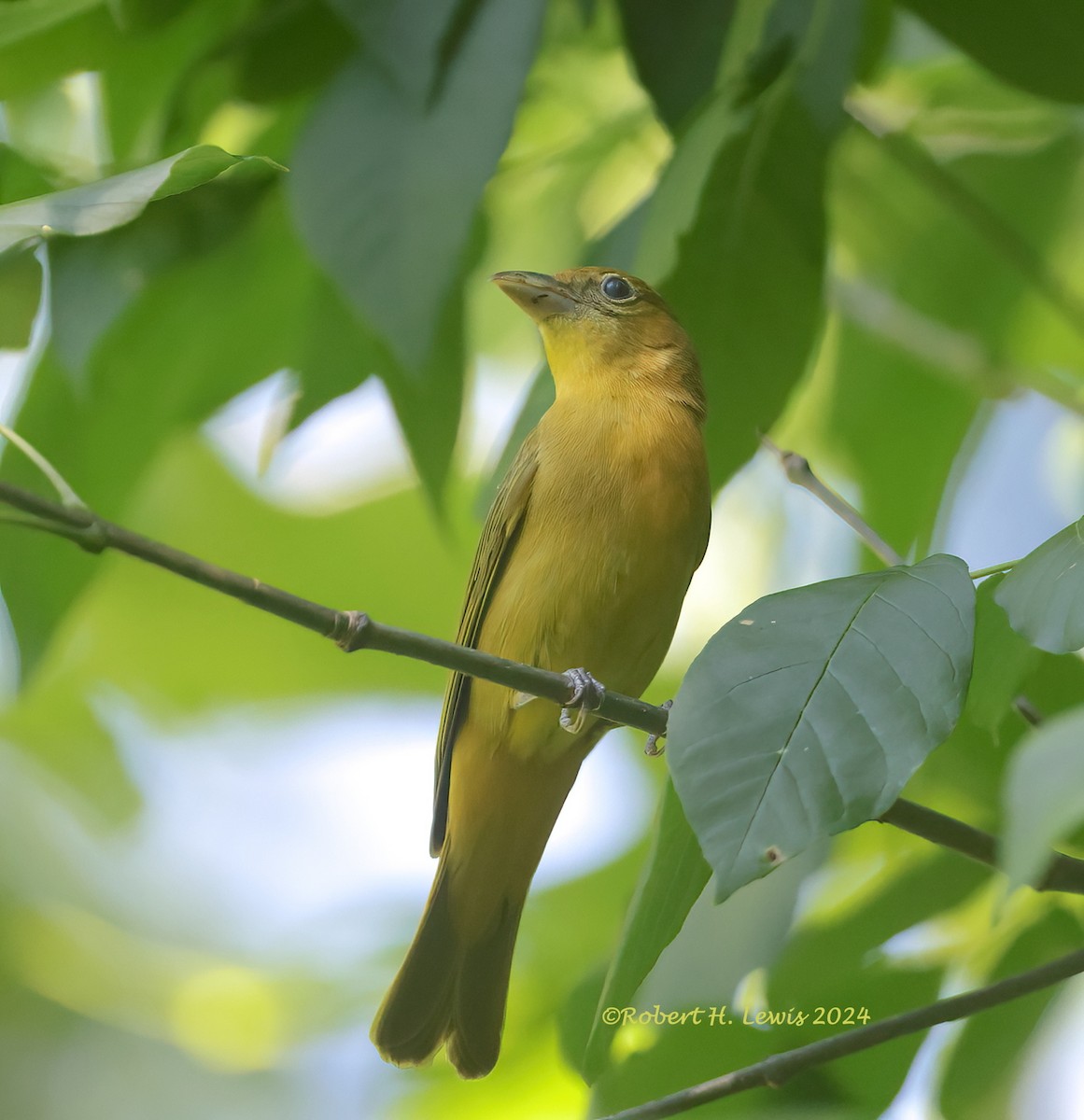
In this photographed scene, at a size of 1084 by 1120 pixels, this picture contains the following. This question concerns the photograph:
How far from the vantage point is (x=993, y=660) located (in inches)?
72.6

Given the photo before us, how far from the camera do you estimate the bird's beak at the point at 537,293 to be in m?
3.39

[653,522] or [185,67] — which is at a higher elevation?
[185,67]

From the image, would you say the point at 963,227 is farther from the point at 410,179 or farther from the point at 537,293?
the point at 410,179

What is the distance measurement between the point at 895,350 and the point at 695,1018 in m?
1.67

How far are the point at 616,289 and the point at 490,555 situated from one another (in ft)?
2.57

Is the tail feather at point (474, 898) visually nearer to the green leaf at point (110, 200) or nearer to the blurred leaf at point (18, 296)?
the blurred leaf at point (18, 296)

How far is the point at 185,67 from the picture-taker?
2811mm

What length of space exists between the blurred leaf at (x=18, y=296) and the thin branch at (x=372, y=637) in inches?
42.5

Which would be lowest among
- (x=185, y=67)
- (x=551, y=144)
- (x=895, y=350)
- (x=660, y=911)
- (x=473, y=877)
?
(x=660, y=911)

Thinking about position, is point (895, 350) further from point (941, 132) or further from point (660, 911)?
point (660, 911)

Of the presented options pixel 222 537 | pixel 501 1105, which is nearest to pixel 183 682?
pixel 222 537

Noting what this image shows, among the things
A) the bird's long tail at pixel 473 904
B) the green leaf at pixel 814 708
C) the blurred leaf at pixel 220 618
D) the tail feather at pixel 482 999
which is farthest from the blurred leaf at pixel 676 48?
the tail feather at pixel 482 999

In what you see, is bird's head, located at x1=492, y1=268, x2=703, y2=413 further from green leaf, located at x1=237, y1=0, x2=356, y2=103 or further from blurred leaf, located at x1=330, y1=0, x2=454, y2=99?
blurred leaf, located at x1=330, y1=0, x2=454, y2=99

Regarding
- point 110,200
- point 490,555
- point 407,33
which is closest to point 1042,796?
point 110,200
